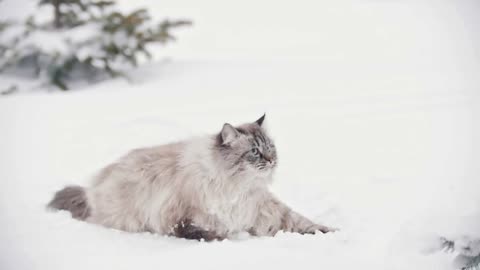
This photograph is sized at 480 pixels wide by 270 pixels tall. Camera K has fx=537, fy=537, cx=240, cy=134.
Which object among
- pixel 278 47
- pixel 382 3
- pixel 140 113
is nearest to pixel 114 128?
pixel 140 113

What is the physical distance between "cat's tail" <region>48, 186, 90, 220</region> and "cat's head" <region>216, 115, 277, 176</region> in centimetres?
60

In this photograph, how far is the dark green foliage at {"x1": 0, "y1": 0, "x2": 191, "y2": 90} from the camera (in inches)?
143

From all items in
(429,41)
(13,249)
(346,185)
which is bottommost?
(13,249)

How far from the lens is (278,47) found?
16.4 feet

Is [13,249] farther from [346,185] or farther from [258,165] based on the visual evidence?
[346,185]

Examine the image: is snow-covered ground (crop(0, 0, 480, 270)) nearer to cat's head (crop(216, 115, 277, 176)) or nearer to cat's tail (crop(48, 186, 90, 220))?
cat's tail (crop(48, 186, 90, 220))

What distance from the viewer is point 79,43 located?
3729mm

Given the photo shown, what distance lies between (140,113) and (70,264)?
1.54m

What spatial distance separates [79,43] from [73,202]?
195cm

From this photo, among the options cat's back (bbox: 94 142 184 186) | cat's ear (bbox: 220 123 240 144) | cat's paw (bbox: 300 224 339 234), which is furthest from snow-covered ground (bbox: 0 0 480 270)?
cat's ear (bbox: 220 123 240 144)

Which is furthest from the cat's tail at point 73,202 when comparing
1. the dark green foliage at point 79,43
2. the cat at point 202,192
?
the dark green foliage at point 79,43

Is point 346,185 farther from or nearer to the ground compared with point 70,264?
farther from the ground

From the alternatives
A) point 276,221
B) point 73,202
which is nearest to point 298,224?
point 276,221

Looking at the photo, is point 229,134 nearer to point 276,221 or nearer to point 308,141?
point 276,221
